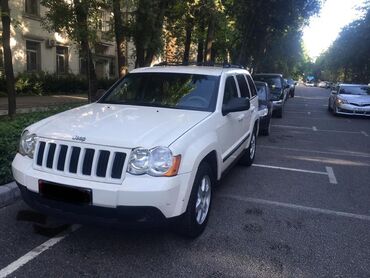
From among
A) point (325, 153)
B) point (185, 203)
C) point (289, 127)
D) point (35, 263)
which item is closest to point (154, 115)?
point (185, 203)

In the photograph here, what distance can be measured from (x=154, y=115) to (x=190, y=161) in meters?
0.97

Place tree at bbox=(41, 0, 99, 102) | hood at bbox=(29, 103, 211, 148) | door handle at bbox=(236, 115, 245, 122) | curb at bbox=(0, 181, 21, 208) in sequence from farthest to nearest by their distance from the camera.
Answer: tree at bbox=(41, 0, 99, 102) < door handle at bbox=(236, 115, 245, 122) < curb at bbox=(0, 181, 21, 208) < hood at bbox=(29, 103, 211, 148)

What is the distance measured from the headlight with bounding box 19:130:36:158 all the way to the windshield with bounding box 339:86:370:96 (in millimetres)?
17522

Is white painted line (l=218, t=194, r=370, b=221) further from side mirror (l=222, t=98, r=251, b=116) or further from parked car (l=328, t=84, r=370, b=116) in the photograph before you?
parked car (l=328, t=84, r=370, b=116)

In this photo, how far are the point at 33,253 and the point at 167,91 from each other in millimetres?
2612

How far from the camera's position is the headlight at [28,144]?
4266 millimetres

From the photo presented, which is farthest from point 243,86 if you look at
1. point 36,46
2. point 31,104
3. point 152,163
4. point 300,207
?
point 36,46

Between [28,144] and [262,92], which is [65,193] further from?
[262,92]

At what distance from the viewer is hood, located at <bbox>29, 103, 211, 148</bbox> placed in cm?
395

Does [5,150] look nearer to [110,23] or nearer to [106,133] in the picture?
[106,133]

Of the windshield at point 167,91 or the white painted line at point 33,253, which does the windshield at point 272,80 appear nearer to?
the windshield at point 167,91

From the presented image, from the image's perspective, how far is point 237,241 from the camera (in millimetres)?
4543

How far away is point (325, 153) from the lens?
9.95 meters

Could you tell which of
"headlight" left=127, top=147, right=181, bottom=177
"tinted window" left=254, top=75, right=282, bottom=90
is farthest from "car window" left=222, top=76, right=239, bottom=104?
"tinted window" left=254, top=75, right=282, bottom=90
